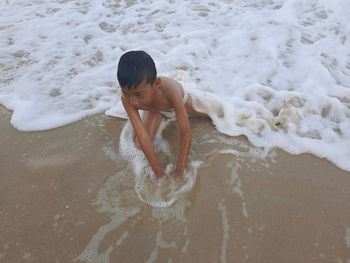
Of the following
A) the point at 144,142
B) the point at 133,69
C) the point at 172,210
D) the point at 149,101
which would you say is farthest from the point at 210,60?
the point at 172,210

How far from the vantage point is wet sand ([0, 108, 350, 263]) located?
209 centimetres

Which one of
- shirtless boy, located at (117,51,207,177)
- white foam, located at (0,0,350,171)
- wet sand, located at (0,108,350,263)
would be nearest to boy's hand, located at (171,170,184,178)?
shirtless boy, located at (117,51,207,177)

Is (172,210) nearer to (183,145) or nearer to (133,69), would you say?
(183,145)

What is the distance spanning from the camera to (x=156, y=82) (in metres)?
2.47

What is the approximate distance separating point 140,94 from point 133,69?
0.20 metres

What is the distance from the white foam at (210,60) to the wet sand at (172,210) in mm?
317

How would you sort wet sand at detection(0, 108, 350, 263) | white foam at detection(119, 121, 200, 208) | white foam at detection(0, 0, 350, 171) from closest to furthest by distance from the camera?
wet sand at detection(0, 108, 350, 263) → white foam at detection(119, 121, 200, 208) → white foam at detection(0, 0, 350, 171)

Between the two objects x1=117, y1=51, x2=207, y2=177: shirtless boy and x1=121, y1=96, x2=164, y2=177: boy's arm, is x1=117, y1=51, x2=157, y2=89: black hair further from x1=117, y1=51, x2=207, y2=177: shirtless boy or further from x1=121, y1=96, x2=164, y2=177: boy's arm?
x1=121, y1=96, x2=164, y2=177: boy's arm

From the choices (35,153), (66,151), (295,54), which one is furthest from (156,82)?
(295,54)

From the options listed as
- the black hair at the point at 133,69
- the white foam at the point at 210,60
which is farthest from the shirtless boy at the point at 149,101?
the white foam at the point at 210,60

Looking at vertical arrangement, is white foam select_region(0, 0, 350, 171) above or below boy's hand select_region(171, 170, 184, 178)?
below

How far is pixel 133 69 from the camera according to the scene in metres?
2.20

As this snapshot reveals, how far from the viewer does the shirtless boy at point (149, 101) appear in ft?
7.30

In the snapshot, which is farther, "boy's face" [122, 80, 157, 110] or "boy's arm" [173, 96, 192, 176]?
"boy's arm" [173, 96, 192, 176]
